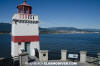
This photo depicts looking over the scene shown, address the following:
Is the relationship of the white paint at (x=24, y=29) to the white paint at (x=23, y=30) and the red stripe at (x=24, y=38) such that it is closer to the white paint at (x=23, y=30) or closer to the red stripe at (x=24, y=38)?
the white paint at (x=23, y=30)

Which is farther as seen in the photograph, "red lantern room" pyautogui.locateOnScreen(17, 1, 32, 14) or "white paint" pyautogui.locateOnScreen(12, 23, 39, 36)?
"red lantern room" pyautogui.locateOnScreen(17, 1, 32, 14)

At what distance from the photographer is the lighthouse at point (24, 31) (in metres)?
12.8

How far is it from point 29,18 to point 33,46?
10.6 feet

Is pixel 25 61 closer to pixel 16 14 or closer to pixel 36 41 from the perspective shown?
pixel 36 41

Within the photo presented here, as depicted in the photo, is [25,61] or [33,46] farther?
[33,46]

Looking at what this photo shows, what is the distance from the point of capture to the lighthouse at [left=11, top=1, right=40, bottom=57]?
502 inches

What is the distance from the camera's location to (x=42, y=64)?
7.86m

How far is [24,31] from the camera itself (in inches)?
523

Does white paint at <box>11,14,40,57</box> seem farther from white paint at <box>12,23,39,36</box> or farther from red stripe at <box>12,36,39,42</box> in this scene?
red stripe at <box>12,36,39,42</box>

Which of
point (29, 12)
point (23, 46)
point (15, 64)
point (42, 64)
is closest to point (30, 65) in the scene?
point (42, 64)

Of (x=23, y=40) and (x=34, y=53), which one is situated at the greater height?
(x=23, y=40)

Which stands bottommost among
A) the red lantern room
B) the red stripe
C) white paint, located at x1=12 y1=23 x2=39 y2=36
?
the red stripe

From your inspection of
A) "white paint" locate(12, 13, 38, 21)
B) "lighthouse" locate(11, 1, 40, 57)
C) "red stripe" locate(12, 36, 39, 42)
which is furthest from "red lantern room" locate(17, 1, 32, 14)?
"red stripe" locate(12, 36, 39, 42)

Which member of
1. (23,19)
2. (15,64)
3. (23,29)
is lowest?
(15,64)
